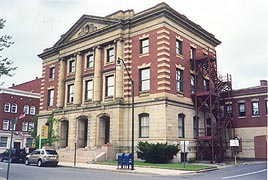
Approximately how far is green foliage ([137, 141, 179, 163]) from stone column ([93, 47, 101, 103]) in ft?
34.1

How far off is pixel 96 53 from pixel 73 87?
21.5 ft

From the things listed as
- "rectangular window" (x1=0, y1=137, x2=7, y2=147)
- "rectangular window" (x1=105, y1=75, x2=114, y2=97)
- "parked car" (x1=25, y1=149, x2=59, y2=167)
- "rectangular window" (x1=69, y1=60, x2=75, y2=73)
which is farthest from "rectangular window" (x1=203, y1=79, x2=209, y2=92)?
"rectangular window" (x1=0, y1=137, x2=7, y2=147)

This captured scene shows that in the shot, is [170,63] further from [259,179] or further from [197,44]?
[259,179]

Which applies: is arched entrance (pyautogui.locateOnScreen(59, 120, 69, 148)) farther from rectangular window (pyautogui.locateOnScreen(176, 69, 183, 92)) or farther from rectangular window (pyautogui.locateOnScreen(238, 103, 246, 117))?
rectangular window (pyautogui.locateOnScreen(238, 103, 246, 117))

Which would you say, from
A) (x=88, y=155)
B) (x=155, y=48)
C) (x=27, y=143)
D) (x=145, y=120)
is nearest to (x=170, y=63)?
(x=155, y=48)

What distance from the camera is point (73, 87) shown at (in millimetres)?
43062

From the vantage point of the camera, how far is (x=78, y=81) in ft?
135

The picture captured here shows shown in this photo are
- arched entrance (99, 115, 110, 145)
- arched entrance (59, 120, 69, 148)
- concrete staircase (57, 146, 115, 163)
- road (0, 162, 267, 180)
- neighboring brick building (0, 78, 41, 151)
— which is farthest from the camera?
neighboring brick building (0, 78, 41, 151)

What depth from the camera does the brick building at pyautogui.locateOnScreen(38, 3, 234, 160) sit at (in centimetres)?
3316

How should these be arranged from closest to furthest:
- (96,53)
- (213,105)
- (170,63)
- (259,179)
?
(259,179) → (170,63) → (213,105) → (96,53)

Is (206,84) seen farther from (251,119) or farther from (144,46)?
(144,46)

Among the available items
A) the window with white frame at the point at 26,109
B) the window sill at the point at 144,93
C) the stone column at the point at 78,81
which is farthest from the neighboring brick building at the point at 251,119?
the window with white frame at the point at 26,109

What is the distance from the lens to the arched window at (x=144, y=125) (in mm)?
33469

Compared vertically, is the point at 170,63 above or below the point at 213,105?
above
